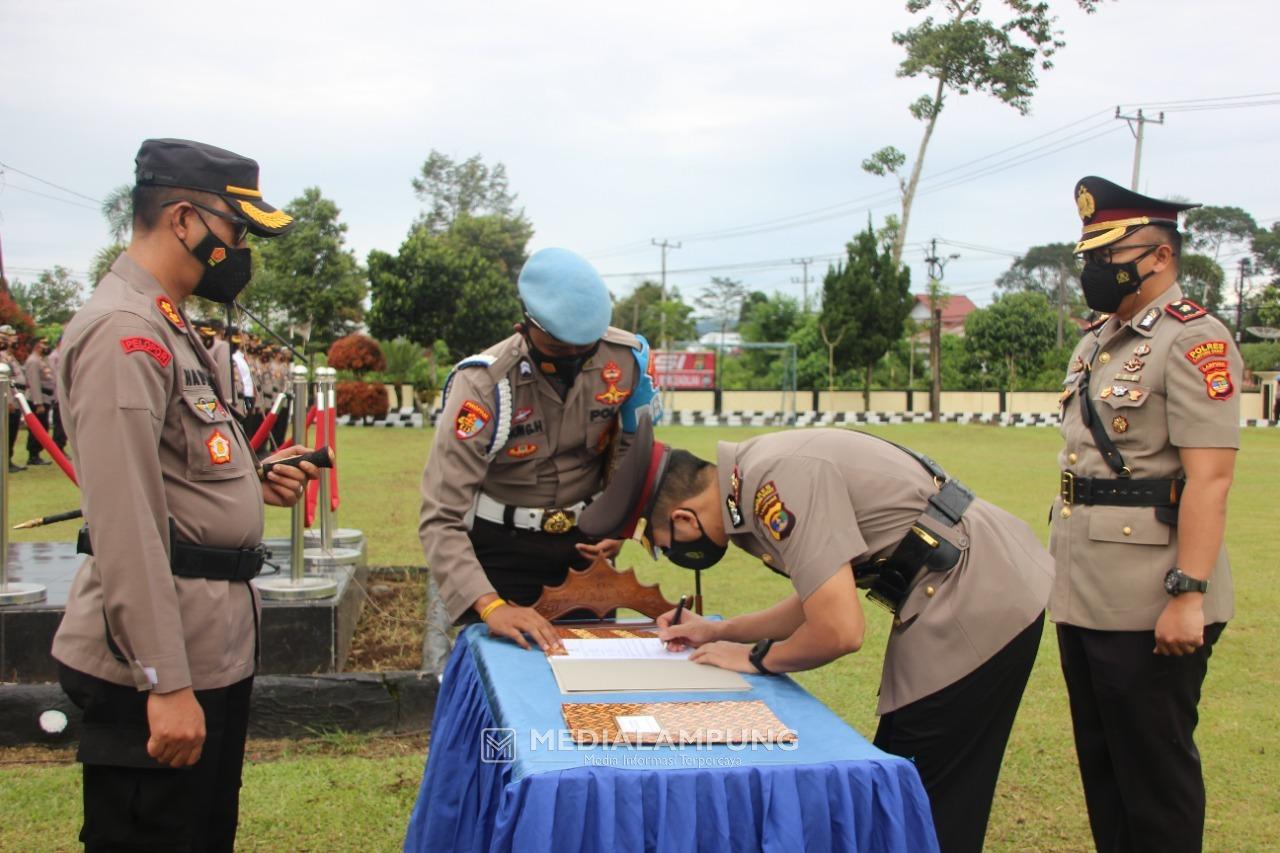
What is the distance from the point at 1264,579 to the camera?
6984 mm

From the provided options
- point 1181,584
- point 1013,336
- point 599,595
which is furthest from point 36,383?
point 1013,336

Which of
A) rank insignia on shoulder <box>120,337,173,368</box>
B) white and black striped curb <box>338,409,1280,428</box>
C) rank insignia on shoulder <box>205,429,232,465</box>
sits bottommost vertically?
white and black striped curb <box>338,409,1280,428</box>

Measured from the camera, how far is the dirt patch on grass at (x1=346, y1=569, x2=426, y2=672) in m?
4.67

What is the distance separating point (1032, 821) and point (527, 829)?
225 cm

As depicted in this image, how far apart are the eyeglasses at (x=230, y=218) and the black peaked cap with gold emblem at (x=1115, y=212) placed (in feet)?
7.05

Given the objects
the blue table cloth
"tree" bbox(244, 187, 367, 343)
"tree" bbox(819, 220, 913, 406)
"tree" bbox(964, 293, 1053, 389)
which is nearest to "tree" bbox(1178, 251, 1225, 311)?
"tree" bbox(964, 293, 1053, 389)

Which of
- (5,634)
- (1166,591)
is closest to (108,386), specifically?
(1166,591)

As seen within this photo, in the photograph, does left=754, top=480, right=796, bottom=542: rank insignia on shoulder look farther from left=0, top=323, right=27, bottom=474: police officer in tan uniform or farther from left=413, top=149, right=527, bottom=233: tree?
left=413, top=149, right=527, bottom=233: tree

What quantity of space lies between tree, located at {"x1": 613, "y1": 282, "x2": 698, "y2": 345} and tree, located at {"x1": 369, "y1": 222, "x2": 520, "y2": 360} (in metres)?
8.51

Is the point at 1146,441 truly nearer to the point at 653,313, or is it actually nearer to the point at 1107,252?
the point at 1107,252

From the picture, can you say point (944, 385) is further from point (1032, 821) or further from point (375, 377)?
point (1032, 821)

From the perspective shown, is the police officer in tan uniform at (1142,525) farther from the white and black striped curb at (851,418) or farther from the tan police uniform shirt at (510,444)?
the white and black striped curb at (851,418)

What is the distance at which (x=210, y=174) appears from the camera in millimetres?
2125

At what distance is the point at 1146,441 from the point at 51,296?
4272 centimetres
